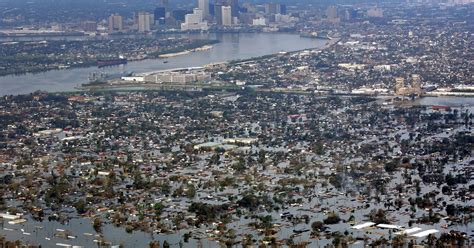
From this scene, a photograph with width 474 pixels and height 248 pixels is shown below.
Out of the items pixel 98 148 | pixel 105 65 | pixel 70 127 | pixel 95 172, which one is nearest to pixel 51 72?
pixel 105 65

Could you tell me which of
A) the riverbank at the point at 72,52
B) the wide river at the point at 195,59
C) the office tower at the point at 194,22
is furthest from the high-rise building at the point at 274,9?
the riverbank at the point at 72,52

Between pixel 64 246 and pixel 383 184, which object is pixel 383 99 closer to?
pixel 383 184

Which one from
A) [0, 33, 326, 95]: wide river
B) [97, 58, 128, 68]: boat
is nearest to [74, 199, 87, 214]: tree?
[0, 33, 326, 95]: wide river

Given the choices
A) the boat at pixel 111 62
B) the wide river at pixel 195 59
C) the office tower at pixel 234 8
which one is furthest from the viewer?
the office tower at pixel 234 8

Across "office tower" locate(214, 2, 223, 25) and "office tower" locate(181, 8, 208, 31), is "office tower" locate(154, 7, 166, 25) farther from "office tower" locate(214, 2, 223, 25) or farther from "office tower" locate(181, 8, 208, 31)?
"office tower" locate(214, 2, 223, 25)

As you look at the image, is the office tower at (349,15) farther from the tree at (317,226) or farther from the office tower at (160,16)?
the tree at (317,226)

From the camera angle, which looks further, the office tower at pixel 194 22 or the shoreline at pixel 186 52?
the office tower at pixel 194 22
